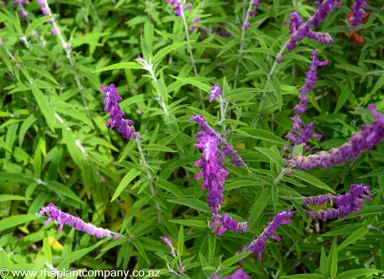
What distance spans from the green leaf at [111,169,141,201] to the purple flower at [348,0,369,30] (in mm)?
1887

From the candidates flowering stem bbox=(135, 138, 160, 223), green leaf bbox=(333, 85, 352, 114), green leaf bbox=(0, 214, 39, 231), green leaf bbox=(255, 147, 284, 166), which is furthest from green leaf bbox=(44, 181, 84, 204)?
green leaf bbox=(333, 85, 352, 114)

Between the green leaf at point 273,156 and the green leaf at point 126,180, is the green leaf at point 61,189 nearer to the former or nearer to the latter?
the green leaf at point 126,180

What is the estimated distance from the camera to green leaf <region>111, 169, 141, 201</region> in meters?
2.48

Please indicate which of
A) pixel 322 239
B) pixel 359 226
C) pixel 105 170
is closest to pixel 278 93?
pixel 359 226

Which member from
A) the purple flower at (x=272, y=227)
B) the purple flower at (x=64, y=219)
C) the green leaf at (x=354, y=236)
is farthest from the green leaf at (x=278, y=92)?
the purple flower at (x=64, y=219)

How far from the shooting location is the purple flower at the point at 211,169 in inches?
68.1

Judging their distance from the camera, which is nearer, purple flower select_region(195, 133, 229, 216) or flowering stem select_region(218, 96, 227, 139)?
purple flower select_region(195, 133, 229, 216)

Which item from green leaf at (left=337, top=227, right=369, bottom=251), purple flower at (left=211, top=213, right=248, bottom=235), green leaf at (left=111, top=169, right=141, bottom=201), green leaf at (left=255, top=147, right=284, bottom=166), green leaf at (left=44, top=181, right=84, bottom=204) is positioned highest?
green leaf at (left=255, top=147, right=284, bottom=166)

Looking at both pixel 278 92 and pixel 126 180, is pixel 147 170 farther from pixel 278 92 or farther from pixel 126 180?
pixel 278 92

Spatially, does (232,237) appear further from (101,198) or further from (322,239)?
(101,198)

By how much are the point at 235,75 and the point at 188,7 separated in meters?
0.76

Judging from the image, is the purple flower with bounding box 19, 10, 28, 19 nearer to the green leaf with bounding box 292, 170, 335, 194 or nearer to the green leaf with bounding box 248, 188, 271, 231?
the green leaf with bounding box 248, 188, 271, 231

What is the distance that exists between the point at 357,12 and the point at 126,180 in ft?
6.91

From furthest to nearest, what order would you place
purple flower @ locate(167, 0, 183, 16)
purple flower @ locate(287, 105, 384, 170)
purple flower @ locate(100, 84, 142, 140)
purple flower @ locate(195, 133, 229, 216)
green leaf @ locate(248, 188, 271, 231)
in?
purple flower @ locate(167, 0, 183, 16), green leaf @ locate(248, 188, 271, 231), purple flower @ locate(100, 84, 142, 140), purple flower @ locate(195, 133, 229, 216), purple flower @ locate(287, 105, 384, 170)
